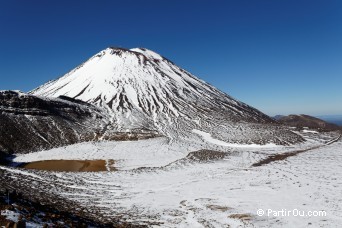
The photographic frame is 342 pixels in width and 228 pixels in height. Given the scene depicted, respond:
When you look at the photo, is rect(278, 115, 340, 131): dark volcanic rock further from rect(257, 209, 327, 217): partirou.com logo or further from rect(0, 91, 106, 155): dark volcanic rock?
rect(257, 209, 327, 217): partirou.com logo

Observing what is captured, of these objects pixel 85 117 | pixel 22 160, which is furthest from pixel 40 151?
pixel 85 117

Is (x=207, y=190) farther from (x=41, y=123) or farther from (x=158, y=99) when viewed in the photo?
(x=158, y=99)

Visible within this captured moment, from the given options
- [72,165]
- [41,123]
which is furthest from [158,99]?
[72,165]

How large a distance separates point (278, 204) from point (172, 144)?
32.5 meters

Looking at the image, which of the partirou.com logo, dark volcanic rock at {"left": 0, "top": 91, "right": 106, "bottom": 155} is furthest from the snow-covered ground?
dark volcanic rock at {"left": 0, "top": 91, "right": 106, "bottom": 155}

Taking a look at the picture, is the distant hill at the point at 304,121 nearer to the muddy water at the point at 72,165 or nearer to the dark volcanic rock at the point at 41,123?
the dark volcanic rock at the point at 41,123

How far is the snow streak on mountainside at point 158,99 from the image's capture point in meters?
64.6

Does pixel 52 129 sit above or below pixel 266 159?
above

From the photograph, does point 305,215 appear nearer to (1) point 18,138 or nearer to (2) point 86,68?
(1) point 18,138

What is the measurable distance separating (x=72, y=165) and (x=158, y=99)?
4688 centimetres

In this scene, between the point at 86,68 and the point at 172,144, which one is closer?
the point at 172,144

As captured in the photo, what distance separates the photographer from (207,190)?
85.1 feet

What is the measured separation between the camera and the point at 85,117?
2660 inches

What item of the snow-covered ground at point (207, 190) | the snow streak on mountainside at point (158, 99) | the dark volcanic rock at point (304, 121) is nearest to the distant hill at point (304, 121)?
the dark volcanic rock at point (304, 121)
